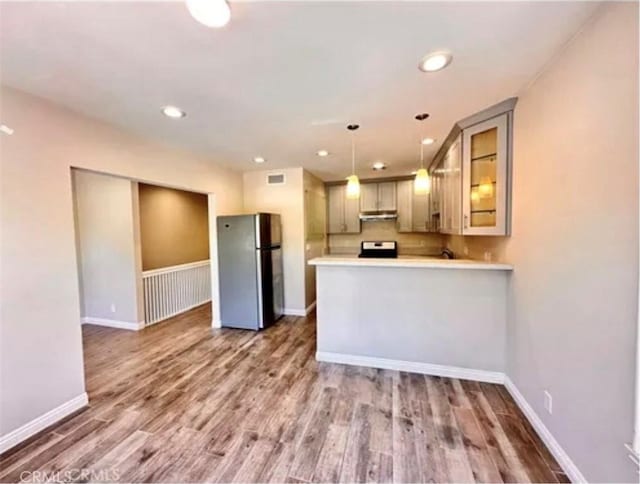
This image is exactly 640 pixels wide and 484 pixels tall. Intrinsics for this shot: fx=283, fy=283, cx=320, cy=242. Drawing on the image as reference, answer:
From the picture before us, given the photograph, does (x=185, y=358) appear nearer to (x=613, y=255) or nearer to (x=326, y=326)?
(x=326, y=326)

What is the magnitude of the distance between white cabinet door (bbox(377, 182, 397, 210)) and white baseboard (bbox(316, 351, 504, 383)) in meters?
3.48

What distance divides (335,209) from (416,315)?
362cm

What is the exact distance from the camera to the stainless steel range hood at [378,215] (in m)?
5.70

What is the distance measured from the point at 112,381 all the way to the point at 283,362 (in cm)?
166

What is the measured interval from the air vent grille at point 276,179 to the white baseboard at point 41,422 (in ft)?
11.5

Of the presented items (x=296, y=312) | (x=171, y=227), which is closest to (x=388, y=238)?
(x=296, y=312)

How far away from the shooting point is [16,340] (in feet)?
6.46

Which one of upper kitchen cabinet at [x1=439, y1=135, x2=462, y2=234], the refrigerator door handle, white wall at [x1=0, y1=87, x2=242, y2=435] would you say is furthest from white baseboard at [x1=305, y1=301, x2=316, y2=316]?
white wall at [x1=0, y1=87, x2=242, y2=435]

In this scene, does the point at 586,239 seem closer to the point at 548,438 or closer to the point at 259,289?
the point at 548,438

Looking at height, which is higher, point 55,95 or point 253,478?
point 55,95

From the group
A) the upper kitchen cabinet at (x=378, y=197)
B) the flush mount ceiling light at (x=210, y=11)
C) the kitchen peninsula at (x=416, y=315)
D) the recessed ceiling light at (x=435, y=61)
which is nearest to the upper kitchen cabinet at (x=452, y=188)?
the kitchen peninsula at (x=416, y=315)

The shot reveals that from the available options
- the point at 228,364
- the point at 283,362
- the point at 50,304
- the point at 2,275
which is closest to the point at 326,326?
the point at 283,362

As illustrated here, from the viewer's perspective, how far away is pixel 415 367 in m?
2.85

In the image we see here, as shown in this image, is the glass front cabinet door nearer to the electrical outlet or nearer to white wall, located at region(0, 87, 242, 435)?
the electrical outlet
